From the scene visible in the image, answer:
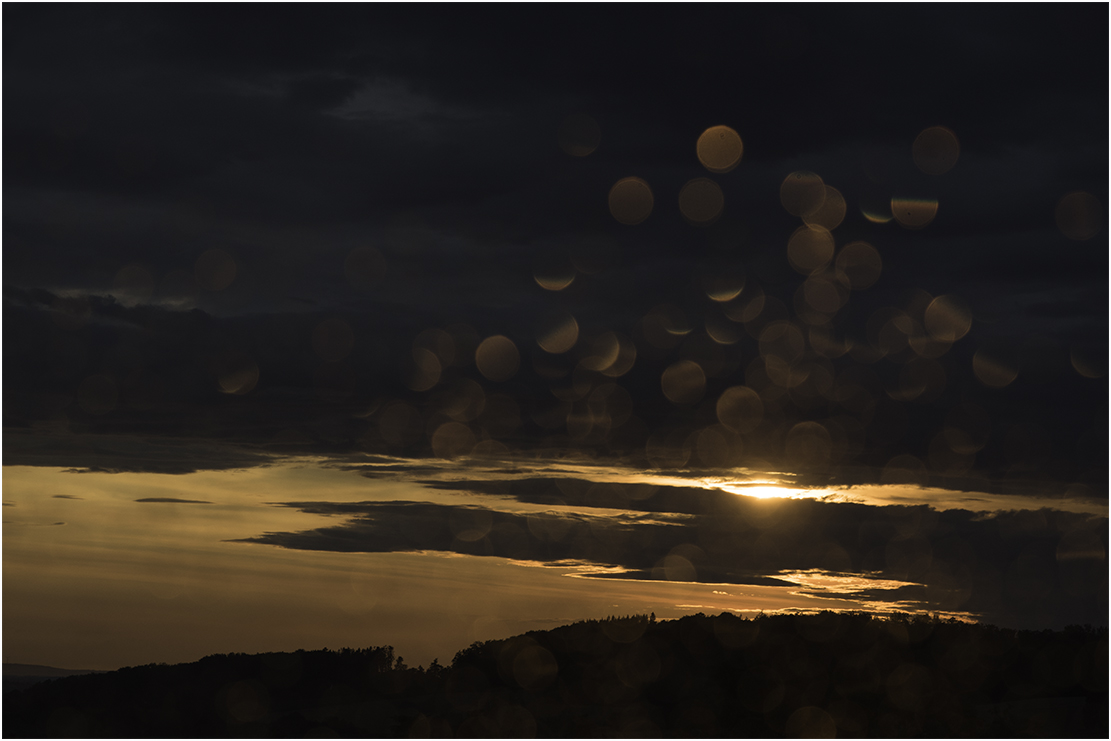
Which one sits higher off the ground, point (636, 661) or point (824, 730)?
point (636, 661)

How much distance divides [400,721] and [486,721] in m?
4.53

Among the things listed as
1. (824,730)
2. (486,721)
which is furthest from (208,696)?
(824,730)

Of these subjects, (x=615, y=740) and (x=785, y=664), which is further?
(x=785, y=664)

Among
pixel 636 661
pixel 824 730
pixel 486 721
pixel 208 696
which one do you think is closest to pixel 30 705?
pixel 208 696

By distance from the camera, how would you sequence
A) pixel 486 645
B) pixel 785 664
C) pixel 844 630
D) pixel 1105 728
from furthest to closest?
pixel 486 645, pixel 844 630, pixel 785 664, pixel 1105 728

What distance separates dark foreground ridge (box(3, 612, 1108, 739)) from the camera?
45.2 m

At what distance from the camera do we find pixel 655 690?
49.2m

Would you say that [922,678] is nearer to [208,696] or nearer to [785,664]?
[785,664]

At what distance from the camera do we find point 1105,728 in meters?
43.0

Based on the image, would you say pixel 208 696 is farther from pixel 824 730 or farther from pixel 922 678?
pixel 922 678

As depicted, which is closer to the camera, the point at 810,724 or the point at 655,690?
the point at 810,724

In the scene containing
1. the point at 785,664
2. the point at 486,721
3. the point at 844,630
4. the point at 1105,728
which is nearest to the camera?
the point at 1105,728

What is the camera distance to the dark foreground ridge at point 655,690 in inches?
1781

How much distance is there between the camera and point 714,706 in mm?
47375
